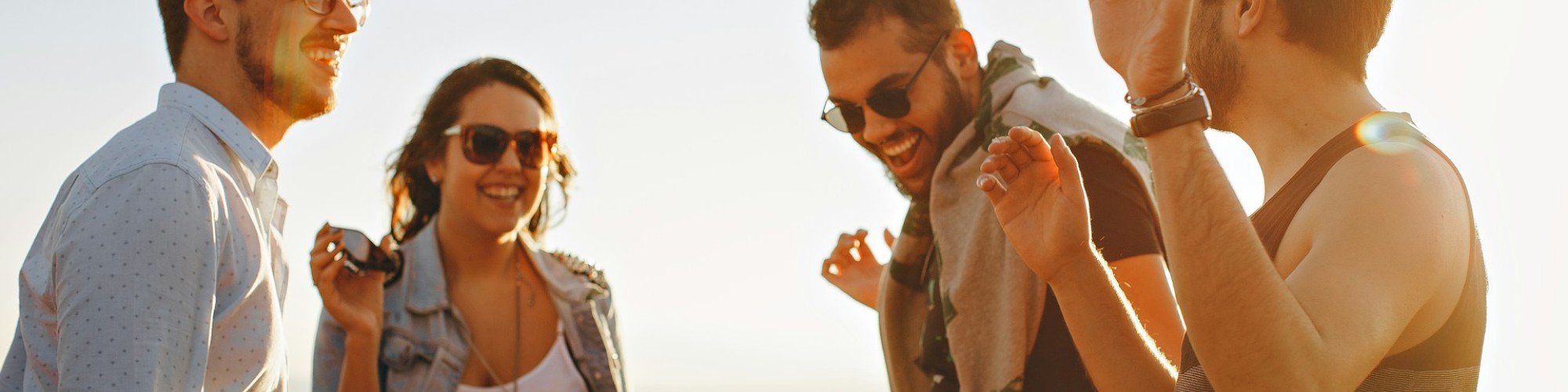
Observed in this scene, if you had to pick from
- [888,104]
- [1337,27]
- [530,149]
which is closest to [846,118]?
[888,104]

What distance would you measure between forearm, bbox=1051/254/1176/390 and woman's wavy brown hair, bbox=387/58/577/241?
3144 mm

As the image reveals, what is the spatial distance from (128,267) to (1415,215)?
2.19 metres

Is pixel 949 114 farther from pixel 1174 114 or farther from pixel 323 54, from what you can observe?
pixel 1174 114

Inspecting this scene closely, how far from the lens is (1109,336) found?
2.62m

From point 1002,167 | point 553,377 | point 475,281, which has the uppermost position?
point 1002,167

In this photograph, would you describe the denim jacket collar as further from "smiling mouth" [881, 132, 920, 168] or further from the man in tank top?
the man in tank top

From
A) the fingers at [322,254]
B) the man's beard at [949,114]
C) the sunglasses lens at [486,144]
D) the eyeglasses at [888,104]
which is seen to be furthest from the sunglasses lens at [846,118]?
the fingers at [322,254]

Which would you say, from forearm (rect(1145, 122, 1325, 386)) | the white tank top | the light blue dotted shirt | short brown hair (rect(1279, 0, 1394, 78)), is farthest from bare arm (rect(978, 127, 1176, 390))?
the white tank top

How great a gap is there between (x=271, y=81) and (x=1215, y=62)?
2.14 metres

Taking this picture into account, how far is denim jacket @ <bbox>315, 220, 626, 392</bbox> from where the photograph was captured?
4.91m

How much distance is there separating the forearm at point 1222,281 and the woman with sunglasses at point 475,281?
3442 mm

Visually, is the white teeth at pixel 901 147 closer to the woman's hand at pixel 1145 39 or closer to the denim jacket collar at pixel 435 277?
the denim jacket collar at pixel 435 277

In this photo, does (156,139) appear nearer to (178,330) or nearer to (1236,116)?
(178,330)

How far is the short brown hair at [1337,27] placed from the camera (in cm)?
231
